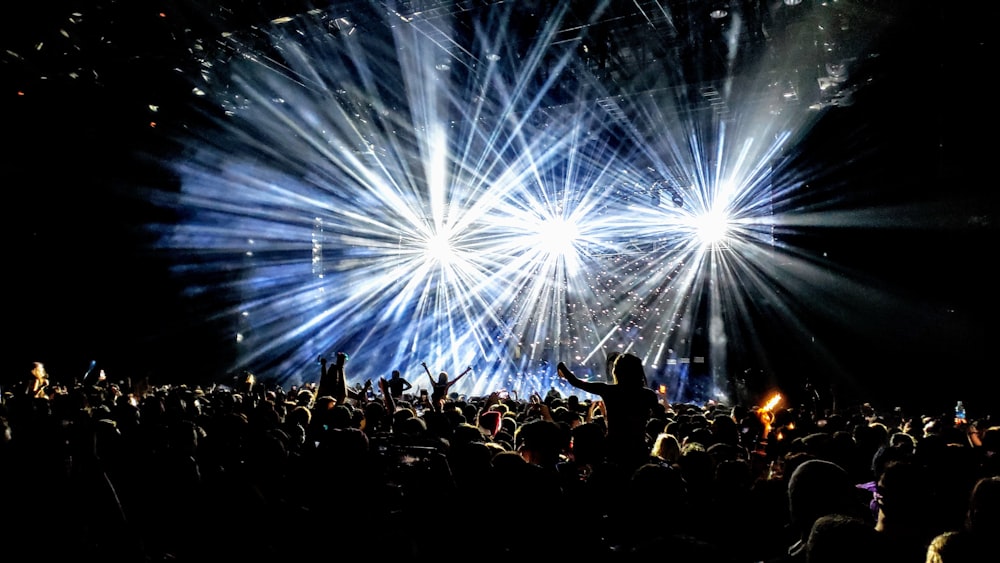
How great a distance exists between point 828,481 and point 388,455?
303cm

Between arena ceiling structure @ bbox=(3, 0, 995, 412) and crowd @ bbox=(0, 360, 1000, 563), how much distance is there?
5.92 meters

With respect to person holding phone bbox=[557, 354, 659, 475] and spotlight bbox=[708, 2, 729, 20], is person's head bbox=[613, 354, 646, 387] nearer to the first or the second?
person holding phone bbox=[557, 354, 659, 475]

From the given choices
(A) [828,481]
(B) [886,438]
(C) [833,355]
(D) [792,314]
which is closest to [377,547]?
(A) [828,481]

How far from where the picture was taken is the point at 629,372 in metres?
4.39

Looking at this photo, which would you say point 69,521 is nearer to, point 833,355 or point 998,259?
point 998,259

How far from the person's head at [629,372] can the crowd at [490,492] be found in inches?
0.4

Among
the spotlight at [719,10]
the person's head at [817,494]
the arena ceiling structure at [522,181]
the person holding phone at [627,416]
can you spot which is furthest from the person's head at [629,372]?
the spotlight at [719,10]

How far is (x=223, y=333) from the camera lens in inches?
655

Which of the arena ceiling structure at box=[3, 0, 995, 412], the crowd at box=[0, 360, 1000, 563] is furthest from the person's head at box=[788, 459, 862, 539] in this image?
the arena ceiling structure at box=[3, 0, 995, 412]

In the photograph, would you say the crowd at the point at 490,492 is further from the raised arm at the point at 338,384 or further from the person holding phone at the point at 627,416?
the raised arm at the point at 338,384

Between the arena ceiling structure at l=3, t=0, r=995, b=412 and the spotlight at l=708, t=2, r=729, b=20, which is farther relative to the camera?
the arena ceiling structure at l=3, t=0, r=995, b=412

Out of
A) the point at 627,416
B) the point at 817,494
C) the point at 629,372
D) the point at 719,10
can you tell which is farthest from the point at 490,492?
the point at 719,10

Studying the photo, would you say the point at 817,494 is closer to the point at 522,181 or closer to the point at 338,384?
the point at 338,384

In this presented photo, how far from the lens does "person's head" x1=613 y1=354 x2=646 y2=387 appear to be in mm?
4359
